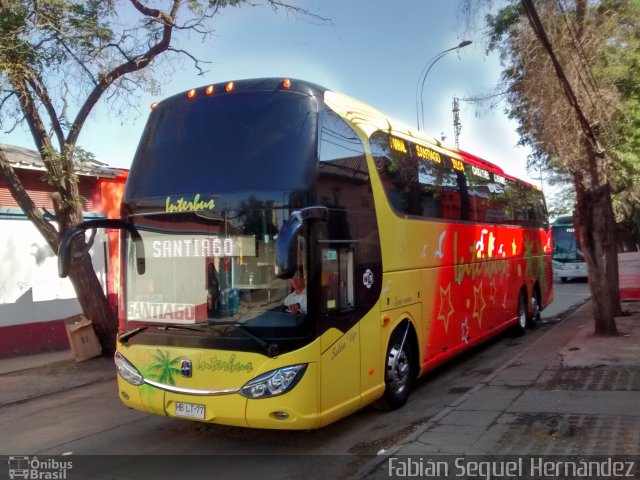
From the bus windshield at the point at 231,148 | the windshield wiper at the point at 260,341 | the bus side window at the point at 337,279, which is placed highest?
the bus windshield at the point at 231,148

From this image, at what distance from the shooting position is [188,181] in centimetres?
555

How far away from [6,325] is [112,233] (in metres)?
3.33

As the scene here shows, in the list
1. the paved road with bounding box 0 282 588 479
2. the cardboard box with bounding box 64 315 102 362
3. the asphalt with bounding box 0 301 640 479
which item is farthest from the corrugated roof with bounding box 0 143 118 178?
the paved road with bounding box 0 282 588 479

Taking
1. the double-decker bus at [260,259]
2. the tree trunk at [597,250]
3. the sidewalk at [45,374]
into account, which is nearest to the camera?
the double-decker bus at [260,259]

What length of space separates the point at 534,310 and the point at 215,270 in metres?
10.7

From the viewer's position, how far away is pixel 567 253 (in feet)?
101

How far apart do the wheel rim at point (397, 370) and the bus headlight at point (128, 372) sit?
2790 mm

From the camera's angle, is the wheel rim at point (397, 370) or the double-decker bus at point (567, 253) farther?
the double-decker bus at point (567, 253)

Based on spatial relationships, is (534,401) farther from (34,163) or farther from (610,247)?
(34,163)

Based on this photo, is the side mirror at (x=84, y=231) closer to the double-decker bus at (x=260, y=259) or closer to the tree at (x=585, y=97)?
the double-decker bus at (x=260, y=259)

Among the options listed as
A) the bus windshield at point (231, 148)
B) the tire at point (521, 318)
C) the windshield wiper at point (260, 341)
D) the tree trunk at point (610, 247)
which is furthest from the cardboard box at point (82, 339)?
the tree trunk at point (610, 247)

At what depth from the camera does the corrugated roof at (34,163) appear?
1188 cm

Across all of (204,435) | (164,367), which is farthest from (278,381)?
(204,435)

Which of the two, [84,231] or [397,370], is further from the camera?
[397,370]
